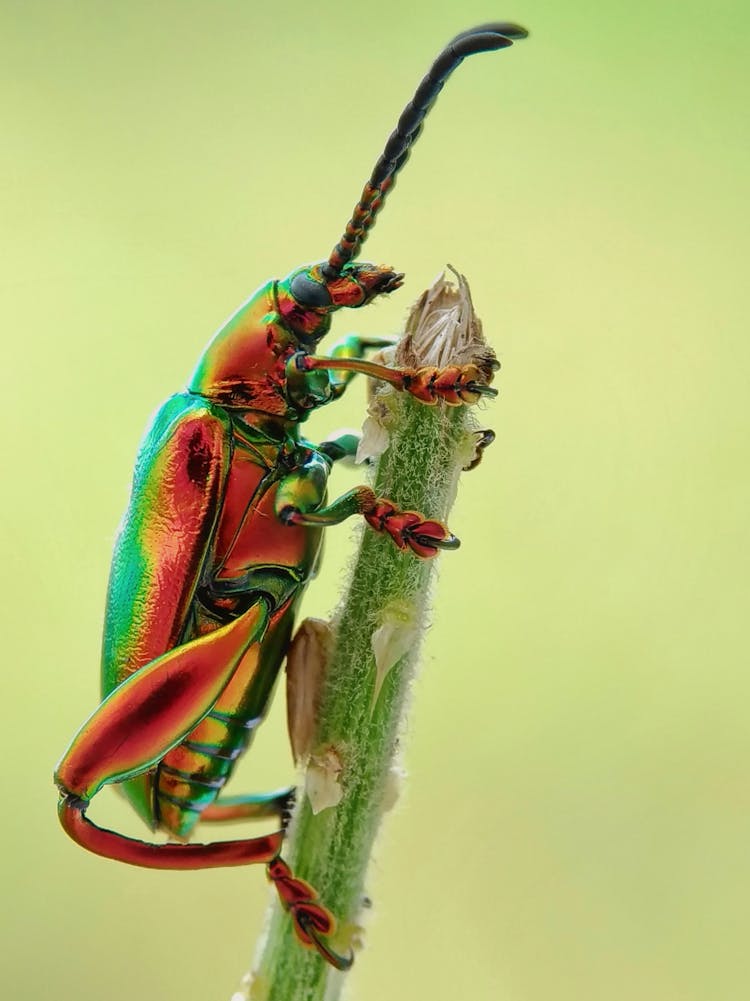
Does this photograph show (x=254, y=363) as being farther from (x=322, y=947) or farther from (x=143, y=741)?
(x=322, y=947)

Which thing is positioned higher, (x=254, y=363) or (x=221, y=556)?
(x=254, y=363)

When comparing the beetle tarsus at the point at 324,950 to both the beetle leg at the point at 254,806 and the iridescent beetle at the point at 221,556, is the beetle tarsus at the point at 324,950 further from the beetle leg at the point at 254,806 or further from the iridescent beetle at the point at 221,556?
→ the beetle leg at the point at 254,806

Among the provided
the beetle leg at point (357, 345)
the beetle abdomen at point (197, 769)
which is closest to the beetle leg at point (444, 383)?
the beetle leg at point (357, 345)

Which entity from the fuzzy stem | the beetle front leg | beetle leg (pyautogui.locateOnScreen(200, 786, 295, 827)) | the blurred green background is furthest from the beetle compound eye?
the blurred green background

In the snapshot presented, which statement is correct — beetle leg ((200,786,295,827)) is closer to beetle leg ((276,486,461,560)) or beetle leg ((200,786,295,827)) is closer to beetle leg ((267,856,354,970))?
beetle leg ((267,856,354,970))

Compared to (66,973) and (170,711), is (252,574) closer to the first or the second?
(170,711)

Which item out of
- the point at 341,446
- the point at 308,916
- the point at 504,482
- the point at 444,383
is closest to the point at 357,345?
the point at 341,446
